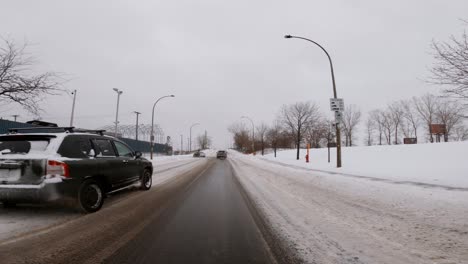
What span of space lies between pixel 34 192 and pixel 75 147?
1120mm

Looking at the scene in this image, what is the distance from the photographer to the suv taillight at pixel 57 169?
5125 mm

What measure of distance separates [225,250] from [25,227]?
346cm

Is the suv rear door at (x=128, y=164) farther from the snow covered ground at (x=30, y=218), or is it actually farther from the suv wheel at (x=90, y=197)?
the snow covered ground at (x=30, y=218)

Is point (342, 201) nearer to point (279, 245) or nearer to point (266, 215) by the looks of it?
Answer: point (266, 215)

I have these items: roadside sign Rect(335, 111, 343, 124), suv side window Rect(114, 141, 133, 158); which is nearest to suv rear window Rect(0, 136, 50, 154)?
suv side window Rect(114, 141, 133, 158)

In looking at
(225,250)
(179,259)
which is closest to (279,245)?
(225,250)

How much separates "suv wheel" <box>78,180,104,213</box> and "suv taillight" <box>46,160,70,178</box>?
0.50 meters

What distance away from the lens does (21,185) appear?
5070mm

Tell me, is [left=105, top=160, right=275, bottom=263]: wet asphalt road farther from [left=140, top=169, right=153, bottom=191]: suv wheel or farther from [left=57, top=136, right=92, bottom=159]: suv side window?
[left=140, top=169, right=153, bottom=191]: suv wheel

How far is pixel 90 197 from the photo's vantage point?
5898mm

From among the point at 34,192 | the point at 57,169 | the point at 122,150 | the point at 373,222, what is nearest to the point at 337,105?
the point at 373,222

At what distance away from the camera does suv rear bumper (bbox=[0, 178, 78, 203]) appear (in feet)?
16.4

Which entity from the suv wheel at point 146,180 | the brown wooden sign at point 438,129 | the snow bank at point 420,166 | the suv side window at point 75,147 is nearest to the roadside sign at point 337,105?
the snow bank at point 420,166

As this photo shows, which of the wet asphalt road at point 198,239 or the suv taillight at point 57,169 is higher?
the suv taillight at point 57,169
